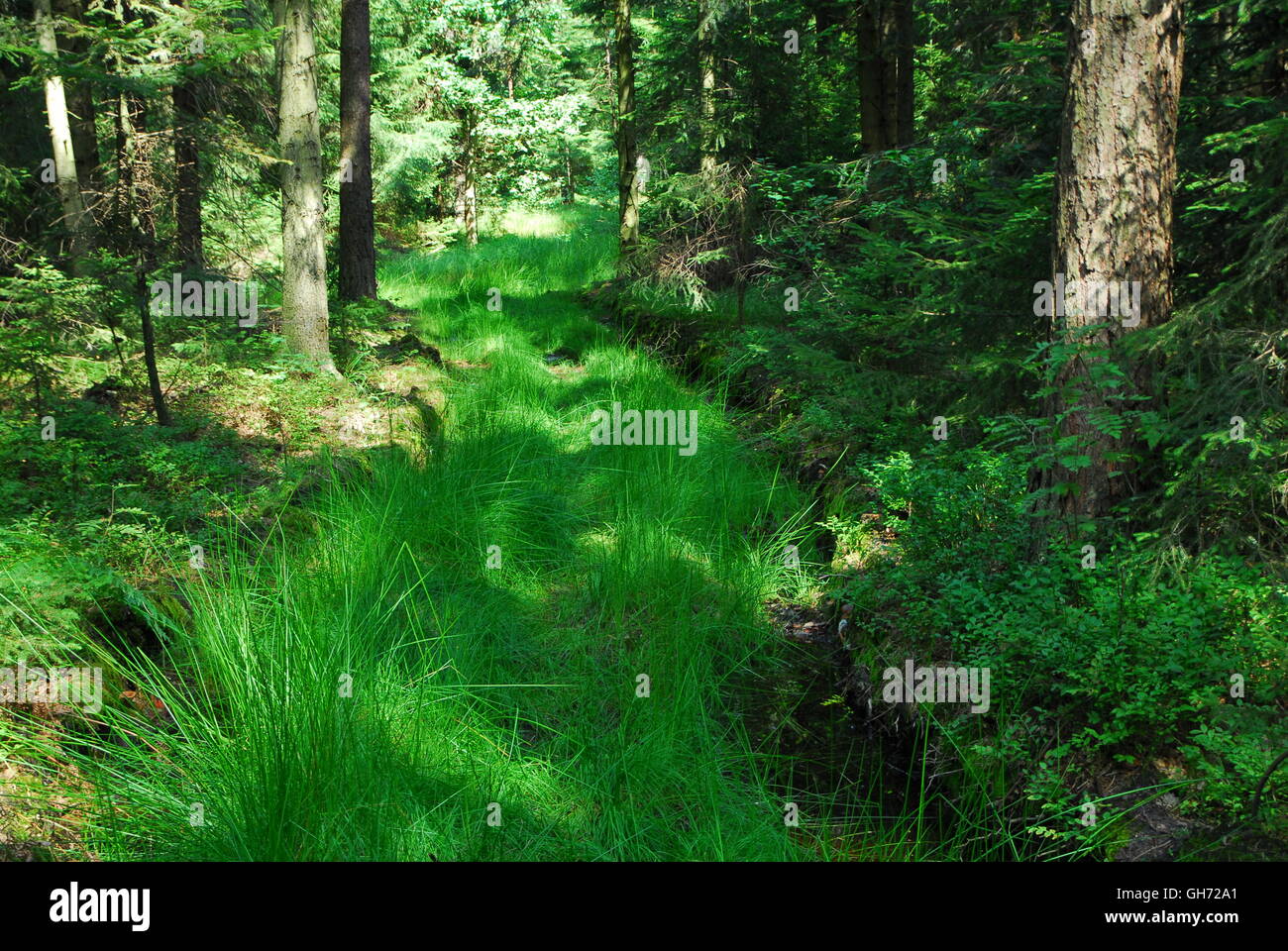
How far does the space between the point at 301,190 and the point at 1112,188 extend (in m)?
6.84

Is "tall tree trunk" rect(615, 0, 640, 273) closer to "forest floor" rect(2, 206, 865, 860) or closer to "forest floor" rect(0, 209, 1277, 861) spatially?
"forest floor" rect(0, 209, 1277, 861)

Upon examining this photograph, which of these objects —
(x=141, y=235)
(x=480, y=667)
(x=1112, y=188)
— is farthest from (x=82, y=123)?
(x=1112, y=188)

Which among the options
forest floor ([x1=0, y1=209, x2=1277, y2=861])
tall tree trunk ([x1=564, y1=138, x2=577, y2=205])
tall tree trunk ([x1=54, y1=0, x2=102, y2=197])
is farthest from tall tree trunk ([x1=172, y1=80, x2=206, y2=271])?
tall tree trunk ([x1=564, y1=138, x2=577, y2=205])

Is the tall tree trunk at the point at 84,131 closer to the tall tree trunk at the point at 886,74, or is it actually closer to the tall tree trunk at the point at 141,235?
the tall tree trunk at the point at 141,235

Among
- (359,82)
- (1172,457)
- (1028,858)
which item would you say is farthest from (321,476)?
(359,82)

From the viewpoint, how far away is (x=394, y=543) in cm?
497

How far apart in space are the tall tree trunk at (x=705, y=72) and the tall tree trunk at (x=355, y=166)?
4.59 meters

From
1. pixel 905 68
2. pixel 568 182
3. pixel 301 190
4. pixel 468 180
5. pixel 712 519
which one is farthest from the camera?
pixel 568 182

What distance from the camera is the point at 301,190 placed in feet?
25.5

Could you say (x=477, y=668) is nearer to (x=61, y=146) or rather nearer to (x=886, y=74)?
(x=61, y=146)

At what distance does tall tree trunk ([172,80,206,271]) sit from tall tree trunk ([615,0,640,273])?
6.19 meters

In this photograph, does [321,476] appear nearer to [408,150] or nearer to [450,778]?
[450,778]

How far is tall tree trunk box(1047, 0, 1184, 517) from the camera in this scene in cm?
408

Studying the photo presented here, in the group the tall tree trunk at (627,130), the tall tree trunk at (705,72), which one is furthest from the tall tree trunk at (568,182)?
the tall tree trunk at (705,72)
